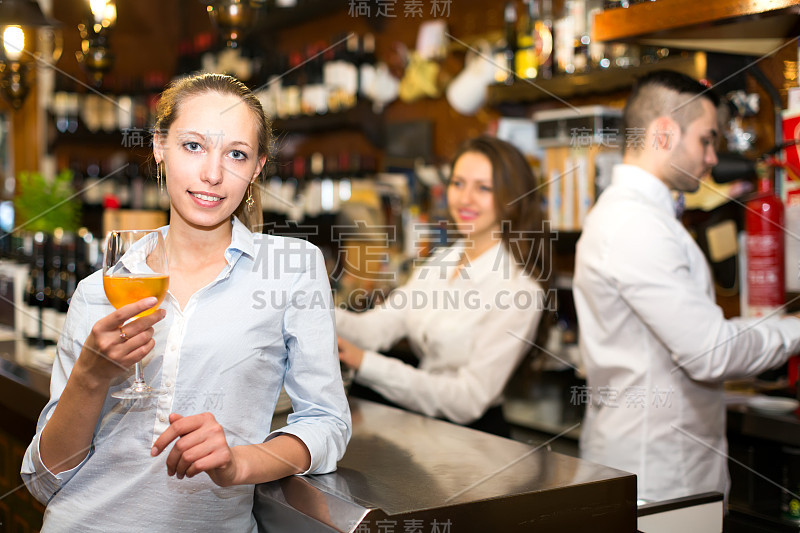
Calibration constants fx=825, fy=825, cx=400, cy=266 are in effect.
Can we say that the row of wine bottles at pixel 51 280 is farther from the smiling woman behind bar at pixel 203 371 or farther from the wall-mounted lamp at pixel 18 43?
the smiling woman behind bar at pixel 203 371

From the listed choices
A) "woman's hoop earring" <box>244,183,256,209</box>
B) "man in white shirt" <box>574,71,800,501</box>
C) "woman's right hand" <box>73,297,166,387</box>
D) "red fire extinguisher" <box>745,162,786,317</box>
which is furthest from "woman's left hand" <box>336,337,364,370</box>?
"red fire extinguisher" <box>745,162,786,317</box>

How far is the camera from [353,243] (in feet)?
13.5

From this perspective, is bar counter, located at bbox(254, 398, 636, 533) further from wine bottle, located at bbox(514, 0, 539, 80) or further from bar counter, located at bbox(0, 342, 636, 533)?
wine bottle, located at bbox(514, 0, 539, 80)

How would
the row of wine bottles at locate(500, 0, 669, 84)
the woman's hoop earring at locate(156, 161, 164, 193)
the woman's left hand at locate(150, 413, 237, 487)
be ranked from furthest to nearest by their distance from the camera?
the row of wine bottles at locate(500, 0, 669, 84)
the woman's hoop earring at locate(156, 161, 164, 193)
the woman's left hand at locate(150, 413, 237, 487)

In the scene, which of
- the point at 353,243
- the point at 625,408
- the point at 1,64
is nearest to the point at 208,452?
the point at 625,408

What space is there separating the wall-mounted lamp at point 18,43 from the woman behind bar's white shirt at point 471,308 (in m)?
1.30

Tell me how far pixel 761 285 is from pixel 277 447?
1.64 meters

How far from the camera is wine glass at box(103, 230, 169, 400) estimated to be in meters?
1.11

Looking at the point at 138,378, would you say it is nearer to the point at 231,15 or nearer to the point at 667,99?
the point at 231,15

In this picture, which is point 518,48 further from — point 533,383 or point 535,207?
point 533,383

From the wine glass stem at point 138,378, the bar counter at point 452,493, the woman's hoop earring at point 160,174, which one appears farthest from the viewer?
the woman's hoop earring at point 160,174

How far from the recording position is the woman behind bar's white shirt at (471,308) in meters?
2.18

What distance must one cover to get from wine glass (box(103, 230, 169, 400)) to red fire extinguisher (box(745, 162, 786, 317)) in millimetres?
1720

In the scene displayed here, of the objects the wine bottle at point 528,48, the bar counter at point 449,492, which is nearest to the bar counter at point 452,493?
the bar counter at point 449,492
